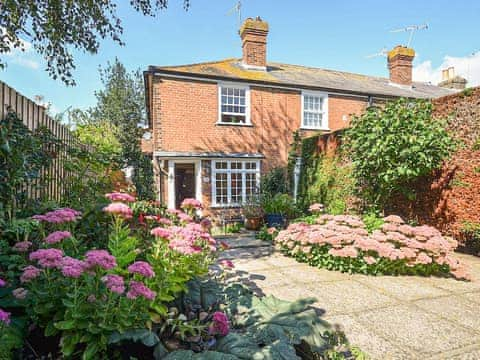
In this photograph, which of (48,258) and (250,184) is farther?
(250,184)

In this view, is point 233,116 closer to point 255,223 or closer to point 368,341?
point 255,223

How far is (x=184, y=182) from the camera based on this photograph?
42.3 ft

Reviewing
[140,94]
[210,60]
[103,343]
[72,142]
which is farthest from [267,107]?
[140,94]

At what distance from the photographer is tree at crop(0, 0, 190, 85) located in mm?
5496

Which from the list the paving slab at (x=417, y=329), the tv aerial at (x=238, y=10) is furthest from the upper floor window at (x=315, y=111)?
the paving slab at (x=417, y=329)

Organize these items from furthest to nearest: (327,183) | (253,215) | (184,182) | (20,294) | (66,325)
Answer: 1. (184,182)
2. (253,215)
3. (327,183)
4. (20,294)
5. (66,325)

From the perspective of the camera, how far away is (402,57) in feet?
49.9

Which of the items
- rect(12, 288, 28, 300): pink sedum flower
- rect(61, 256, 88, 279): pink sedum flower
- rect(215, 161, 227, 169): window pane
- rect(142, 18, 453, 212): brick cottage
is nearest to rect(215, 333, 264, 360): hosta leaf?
rect(61, 256, 88, 279): pink sedum flower

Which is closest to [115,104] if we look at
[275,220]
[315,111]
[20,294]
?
[315,111]

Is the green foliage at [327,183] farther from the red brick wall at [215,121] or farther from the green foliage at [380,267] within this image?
the green foliage at [380,267]

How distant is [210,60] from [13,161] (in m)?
10.7

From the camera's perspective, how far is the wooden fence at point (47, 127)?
326 centimetres

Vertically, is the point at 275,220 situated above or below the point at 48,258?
below

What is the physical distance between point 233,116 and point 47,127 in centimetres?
777
